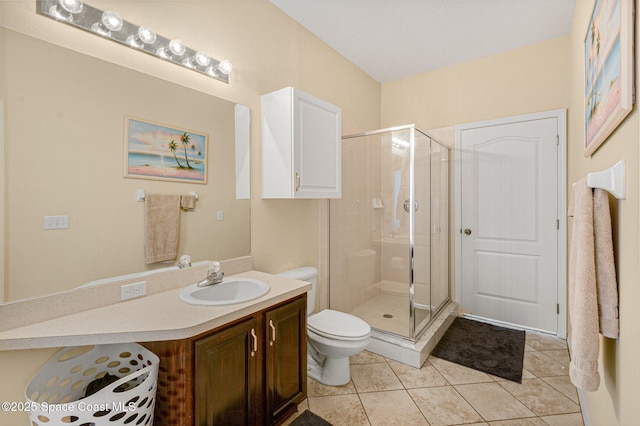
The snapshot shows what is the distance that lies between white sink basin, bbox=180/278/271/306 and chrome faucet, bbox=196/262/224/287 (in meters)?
0.03

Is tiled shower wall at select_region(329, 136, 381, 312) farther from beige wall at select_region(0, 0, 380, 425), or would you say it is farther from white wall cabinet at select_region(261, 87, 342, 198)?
white wall cabinet at select_region(261, 87, 342, 198)

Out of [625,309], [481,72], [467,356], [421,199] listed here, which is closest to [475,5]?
[481,72]

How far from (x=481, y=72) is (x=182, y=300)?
3.53 metres

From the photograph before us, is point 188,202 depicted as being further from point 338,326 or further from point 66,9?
point 338,326

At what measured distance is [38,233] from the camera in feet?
4.05

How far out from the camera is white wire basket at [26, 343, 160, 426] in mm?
1018

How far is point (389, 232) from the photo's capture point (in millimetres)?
2750

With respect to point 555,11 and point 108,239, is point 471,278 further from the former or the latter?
point 108,239

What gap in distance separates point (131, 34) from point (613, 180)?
214cm

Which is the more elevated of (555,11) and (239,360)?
(555,11)

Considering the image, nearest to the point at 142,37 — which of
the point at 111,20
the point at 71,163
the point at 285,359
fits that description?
the point at 111,20

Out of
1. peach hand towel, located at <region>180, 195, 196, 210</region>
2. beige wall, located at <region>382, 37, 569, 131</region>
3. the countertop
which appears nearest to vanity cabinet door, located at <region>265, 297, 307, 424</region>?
the countertop

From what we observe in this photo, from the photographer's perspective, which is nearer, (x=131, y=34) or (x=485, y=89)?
(x=131, y=34)

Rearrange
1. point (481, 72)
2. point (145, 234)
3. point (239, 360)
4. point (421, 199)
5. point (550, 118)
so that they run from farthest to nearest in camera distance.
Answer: point (481, 72), point (550, 118), point (421, 199), point (145, 234), point (239, 360)
